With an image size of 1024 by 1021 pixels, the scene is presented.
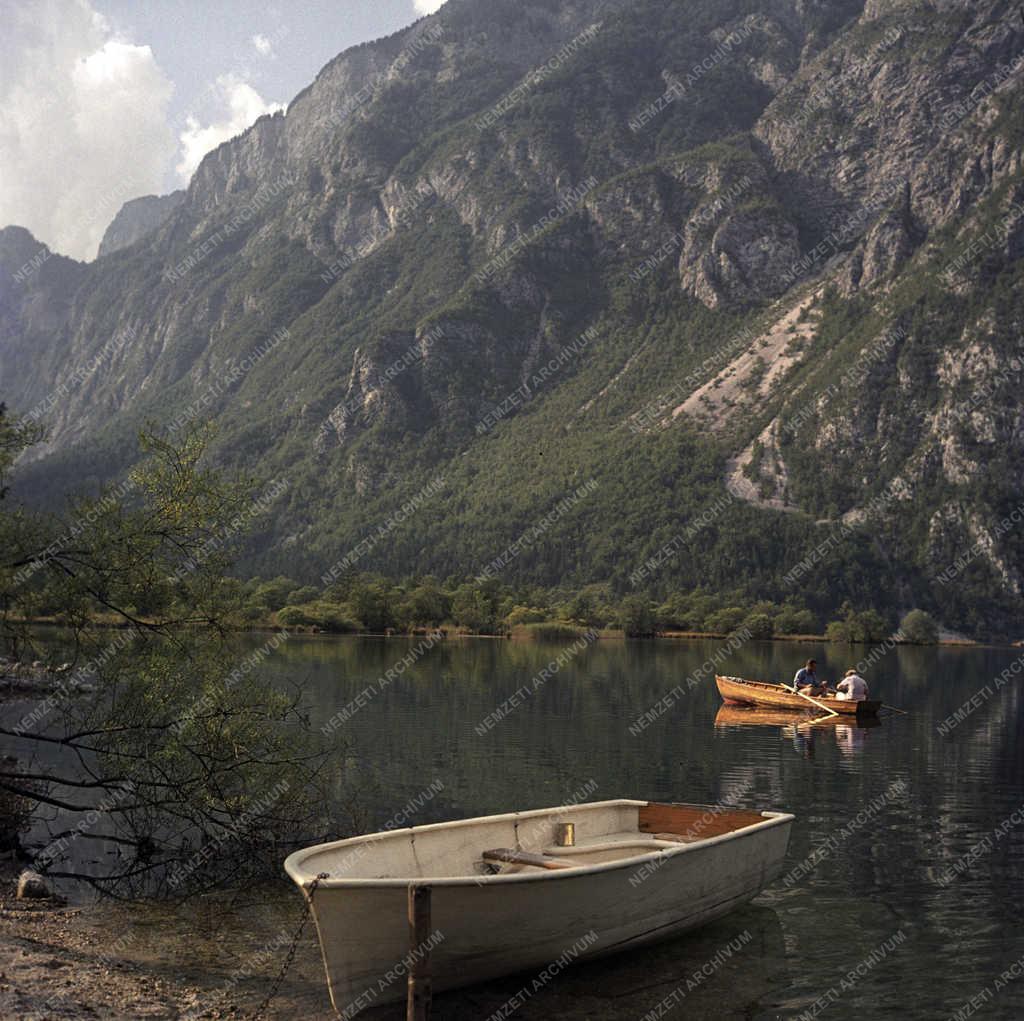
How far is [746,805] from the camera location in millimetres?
27438

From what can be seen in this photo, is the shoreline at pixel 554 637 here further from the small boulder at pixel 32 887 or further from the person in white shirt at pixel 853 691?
the small boulder at pixel 32 887

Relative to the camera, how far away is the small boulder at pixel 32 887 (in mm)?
17250

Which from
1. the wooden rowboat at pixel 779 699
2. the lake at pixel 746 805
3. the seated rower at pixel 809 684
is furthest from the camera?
the seated rower at pixel 809 684

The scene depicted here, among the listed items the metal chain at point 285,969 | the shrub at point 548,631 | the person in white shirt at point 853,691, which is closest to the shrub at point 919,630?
the shrub at point 548,631

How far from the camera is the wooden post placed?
1245 centimetres

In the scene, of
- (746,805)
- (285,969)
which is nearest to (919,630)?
(746,805)

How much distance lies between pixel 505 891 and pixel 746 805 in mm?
15608

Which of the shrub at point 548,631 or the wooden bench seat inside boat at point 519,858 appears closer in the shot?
the wooden bench seat inside boat at point 519,858

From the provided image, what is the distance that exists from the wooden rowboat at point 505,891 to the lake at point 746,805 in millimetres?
598

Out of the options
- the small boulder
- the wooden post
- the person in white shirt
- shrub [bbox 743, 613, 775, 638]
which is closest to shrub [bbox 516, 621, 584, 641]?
shrub [bbox 743, 613, 775, 638]

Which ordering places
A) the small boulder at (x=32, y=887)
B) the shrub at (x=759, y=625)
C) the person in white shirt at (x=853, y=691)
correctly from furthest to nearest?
1. the shrub at (x=759, y=625)
2. the person in white shirt at (x=853, y=691)
3. the small boulder at (x=32, y=887)

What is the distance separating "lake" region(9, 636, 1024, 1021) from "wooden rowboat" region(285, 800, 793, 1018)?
598 mm

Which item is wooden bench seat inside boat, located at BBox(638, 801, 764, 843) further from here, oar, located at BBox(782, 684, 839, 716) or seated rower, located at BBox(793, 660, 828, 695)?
seated rower, located at BBox(793, 660, 828, 695)

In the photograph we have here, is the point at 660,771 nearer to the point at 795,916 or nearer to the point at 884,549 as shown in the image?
the point at 795,916
